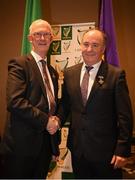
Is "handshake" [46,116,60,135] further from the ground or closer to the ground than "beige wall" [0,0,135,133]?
closer to the ground

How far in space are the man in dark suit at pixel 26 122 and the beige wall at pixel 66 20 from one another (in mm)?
1580

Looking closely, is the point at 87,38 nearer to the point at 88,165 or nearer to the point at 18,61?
the point at 18,61

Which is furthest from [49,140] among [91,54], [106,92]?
[91,54]

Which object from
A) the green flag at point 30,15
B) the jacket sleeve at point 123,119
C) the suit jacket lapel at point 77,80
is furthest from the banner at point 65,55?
the jacket sleeve at point 123,119

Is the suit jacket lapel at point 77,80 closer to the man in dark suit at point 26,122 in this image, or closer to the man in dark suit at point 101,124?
the man in dark suit at point 101,124

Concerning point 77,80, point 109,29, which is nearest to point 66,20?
point 109,29

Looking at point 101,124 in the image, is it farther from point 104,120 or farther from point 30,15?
point 30,15

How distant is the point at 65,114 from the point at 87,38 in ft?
2.14

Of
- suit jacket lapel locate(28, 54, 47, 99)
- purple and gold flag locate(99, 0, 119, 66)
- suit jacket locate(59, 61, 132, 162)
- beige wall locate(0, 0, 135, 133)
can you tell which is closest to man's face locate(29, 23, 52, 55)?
suit jacket lapel locate(28, 54, 47, 99)

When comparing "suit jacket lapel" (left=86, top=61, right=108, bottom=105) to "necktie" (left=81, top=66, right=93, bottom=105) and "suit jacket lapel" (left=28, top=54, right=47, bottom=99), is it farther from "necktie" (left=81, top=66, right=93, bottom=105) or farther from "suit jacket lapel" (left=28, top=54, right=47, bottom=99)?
"suit jacket lapel" (left=28, top=54, right=47, bottom=99)

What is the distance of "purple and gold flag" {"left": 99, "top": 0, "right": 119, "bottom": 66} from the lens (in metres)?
2.97

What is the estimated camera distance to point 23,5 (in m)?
3.79

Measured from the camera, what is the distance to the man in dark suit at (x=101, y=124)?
2104mm

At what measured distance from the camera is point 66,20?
3568 millimetres
